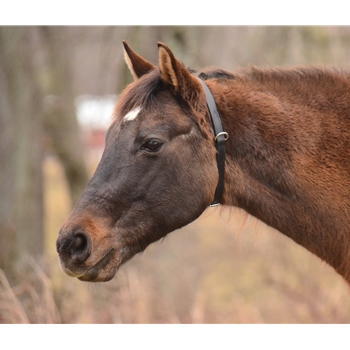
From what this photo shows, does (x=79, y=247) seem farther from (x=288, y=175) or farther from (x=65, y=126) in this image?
(x=65, y=126)

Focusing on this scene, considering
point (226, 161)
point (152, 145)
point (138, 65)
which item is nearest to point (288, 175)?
point (226, 161)

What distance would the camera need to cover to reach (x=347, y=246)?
3.39 meters

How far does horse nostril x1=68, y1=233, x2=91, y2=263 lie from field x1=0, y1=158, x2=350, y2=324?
2225 mm

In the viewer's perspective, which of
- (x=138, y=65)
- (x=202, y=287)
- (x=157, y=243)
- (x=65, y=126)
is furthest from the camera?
(x=202, y=287)

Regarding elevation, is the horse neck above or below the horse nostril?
above

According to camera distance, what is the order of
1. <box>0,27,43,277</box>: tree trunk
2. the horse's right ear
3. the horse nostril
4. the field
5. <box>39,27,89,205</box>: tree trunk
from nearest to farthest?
the horse nostril, the horse's right ear, the field, <box>0,27,43,277</box>: tree trunk, <box>39,27,89,205</box>: tree trunk

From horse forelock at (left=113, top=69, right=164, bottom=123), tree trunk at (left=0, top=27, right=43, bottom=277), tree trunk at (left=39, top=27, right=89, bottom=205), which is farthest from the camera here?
tree trunk at (left=39, top=27, right=89, bottom=205)

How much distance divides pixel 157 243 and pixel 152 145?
12.7 feet

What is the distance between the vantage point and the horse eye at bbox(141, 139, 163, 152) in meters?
3.19

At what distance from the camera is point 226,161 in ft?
11.0

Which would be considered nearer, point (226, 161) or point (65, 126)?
point (226, 161)

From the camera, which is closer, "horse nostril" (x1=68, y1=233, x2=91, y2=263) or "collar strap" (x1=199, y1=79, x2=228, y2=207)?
"horse nostril" (x1=68, y1=233, x2=91, y2=263)

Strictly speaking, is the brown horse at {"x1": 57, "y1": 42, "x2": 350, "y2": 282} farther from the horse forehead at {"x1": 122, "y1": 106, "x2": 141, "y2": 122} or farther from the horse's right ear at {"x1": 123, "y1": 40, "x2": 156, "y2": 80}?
the horse's right ear at {"x1": 123, "y1": 40, "x2": 156, "y2": 80}

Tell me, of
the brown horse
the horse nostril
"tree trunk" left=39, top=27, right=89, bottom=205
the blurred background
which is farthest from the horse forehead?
"tree trunk" left=39, top=27, right=89, bottom=205
